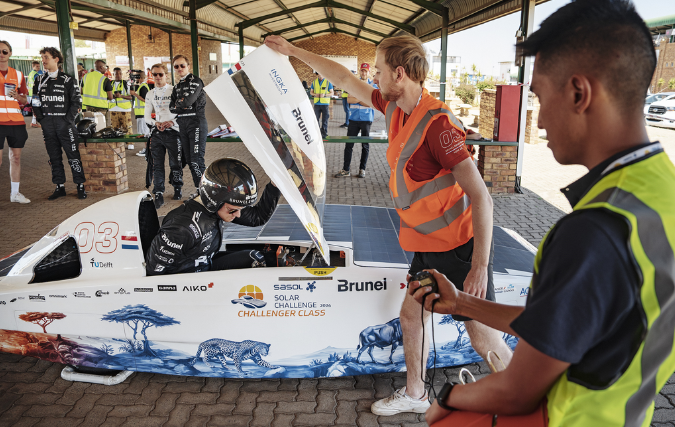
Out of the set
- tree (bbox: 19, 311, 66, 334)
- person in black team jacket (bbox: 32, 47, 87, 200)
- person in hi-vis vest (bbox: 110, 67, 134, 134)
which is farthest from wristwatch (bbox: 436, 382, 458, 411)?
person in hi-vis vest (bbox: 110, 67, 134, 134)

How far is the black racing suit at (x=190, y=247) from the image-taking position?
2.86 m

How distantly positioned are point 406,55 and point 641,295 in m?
1.82

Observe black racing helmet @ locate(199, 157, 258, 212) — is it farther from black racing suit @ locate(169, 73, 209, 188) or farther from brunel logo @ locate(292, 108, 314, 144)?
black racing suit @ locate(169, 73, 209, 188)

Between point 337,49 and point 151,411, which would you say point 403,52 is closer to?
point 151,411

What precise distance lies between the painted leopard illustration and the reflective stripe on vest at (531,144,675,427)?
7.18 ft

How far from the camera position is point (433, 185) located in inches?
95.6

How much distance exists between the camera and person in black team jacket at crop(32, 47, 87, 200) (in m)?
7.66

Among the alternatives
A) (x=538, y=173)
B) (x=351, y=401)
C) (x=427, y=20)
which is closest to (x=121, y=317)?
(x=351, y=401)

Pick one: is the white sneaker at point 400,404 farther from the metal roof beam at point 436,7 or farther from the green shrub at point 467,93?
the green shrub at point 467,93

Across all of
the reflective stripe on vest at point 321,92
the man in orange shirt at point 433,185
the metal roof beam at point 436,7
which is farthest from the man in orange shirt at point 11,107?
the metal roof beam at point 436,7

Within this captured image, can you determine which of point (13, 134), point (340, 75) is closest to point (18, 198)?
point (13, 134)

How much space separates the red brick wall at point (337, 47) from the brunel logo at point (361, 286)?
1343 inches

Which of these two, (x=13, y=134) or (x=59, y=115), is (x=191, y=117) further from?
(x=13, y=134)

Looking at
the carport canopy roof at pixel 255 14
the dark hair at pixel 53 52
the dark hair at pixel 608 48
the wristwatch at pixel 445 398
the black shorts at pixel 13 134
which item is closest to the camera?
the dark hair at pixel 608 48
